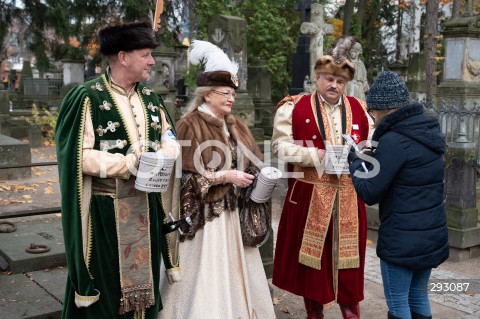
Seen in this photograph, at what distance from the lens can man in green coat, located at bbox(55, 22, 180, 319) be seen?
295cm

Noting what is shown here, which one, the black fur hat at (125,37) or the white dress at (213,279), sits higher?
the black fur hat at (125,37)

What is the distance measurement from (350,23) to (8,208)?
18.8m

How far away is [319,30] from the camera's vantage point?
12.6 meters

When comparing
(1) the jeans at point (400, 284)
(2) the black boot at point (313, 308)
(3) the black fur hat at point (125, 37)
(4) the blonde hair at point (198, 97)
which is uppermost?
(3) the black fur hat at point (125, 37)

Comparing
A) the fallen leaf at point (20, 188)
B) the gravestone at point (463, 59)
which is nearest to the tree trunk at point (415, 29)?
the gravestone at point (463, 59)

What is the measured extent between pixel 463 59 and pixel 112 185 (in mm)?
9620

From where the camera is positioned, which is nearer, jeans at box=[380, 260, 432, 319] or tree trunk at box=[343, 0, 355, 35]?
jeans at box=[380, 260, 432, 319]

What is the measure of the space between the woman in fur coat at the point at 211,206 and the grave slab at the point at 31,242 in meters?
1.41

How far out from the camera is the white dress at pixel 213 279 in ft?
11.4

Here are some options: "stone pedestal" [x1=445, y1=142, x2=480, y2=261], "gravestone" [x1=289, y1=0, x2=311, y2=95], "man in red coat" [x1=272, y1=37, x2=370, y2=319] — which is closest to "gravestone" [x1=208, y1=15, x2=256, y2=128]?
"gravestone" [x1=289, y1=0, x2=311, y2=95]

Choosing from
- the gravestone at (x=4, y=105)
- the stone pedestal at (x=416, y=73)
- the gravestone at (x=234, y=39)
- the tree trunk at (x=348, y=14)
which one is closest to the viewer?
the gravestone at (x=234, y=39)

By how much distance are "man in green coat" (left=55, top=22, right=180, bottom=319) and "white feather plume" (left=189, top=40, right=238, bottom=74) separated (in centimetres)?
49

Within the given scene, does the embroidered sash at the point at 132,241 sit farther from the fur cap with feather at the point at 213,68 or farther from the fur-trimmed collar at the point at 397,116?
the fur-trimmed collar at the point at 397,116

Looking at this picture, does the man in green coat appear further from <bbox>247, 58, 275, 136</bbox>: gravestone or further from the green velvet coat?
<bbox>247, 58, 275, 136</bbox>: gravestone
